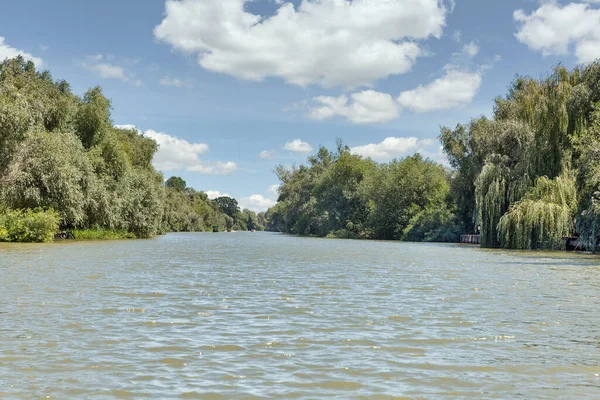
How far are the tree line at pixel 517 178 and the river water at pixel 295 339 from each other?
21.7 metres

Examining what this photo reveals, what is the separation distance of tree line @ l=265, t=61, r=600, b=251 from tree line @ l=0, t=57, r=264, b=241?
1344 inches

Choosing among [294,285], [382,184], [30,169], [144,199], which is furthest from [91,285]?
[382,184]

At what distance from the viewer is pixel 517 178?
4772cm

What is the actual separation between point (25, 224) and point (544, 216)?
3790cm

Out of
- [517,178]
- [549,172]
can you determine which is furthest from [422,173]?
[549,172]

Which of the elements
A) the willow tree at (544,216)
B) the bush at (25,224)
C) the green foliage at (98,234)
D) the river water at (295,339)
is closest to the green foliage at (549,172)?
the willow tree at (544,216)

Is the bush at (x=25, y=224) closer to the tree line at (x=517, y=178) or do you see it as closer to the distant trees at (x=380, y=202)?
the tree line at (x=517, y=178)

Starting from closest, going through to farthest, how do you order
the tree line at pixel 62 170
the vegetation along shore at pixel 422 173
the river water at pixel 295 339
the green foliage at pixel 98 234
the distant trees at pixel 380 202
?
the river water at pixel 295 339
the vegetation along shore at pixel 422 173
the tree line at pixel 62 170
the green foliage at pixel 98 234
the distant trees at pixel 380 202

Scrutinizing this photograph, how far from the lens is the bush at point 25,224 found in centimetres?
4428

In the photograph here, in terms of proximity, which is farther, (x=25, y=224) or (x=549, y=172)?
(x=25, y=224)

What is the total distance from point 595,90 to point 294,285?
106 feet

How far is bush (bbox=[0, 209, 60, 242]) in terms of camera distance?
44281 millimetres

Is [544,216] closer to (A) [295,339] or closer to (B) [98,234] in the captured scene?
(A) [295,339]

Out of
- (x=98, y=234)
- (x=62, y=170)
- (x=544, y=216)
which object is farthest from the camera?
(x=98, y=234)
